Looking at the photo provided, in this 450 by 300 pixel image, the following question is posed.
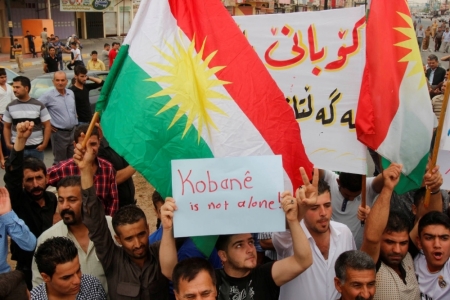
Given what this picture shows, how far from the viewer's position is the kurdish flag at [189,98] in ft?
9.93

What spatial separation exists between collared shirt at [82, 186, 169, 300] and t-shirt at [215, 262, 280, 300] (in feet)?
1.54

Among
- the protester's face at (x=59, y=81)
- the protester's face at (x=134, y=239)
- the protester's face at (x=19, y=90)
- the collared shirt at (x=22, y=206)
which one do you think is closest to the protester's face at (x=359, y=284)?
the protester's face at (x=134, y=239)

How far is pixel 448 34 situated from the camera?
30547 millimetres

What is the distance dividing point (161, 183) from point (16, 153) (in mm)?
1645

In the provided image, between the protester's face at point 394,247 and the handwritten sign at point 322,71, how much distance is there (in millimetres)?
564

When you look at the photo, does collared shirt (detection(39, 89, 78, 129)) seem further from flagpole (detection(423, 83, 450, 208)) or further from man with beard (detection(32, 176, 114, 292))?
flagpole (detection(423, 83, 450, 208))

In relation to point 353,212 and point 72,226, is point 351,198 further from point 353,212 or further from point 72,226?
point 72,226

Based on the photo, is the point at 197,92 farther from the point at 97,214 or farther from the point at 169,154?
the point at 97,214

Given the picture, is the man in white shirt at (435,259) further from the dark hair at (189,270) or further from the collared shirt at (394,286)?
the dark hair at (189,270)

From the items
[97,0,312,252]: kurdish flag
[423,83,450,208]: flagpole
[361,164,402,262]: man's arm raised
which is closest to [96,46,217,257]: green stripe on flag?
[97,0,312,252]: kurdish flag

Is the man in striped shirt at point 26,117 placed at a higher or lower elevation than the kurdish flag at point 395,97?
lower

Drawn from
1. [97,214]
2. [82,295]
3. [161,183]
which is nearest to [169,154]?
[161,183]

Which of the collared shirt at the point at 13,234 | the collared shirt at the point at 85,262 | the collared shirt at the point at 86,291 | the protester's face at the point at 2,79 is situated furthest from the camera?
the protester's face at the point at 2,79

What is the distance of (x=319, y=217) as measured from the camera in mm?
3324
